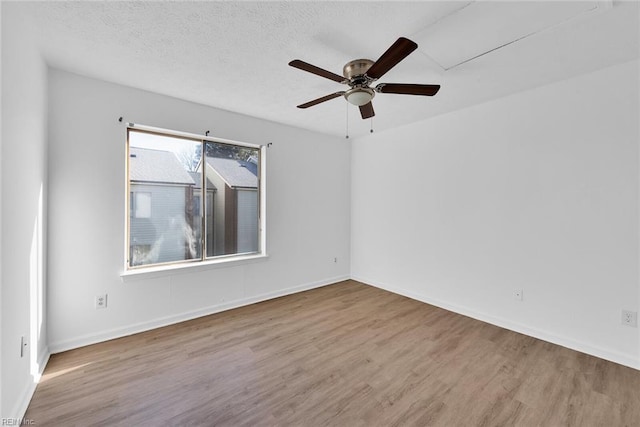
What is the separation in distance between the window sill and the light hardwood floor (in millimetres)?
596

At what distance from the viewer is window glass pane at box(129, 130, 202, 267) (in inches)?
113

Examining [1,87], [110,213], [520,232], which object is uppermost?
[1,87]

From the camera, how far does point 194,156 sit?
3.26 m

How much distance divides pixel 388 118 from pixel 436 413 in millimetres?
3246

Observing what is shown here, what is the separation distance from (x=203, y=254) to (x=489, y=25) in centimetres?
350

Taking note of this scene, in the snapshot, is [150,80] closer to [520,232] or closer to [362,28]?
[362,28]

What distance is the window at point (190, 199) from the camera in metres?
2.89

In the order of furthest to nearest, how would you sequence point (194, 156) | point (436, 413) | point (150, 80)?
point (194, 156) → point (150, 80) → point (436, 413)

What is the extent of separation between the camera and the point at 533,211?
9.07 ft

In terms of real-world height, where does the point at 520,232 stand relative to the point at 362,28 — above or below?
below

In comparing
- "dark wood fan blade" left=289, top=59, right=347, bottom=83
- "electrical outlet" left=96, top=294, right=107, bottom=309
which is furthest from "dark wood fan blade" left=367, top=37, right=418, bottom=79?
"electrical outlet" left=96, top=294, right=107, bottom=309

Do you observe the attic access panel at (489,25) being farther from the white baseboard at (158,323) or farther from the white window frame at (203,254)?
the white baseboard at (158,323)

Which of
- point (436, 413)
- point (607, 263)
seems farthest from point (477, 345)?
point (607, 263)

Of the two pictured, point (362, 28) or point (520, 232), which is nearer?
point (362, 28)
